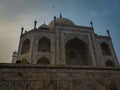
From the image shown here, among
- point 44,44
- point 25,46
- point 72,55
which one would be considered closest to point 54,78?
point 44,44

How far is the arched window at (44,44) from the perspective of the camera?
15547 millimetres

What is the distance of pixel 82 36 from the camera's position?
1642 cm

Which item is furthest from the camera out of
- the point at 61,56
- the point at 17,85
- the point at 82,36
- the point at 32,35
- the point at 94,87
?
the point at 82,36

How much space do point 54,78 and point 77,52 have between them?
9404mm

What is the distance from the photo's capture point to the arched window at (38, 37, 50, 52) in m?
15.5

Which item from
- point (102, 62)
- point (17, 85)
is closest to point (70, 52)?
point (102, 62)

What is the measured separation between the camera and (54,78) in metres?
7.99

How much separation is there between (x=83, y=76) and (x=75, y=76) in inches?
21.3

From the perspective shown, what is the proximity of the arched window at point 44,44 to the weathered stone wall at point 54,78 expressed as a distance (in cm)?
734

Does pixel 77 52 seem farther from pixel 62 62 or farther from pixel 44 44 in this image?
pixel 44 44

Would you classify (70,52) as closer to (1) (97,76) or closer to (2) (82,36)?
(2) (82,36)

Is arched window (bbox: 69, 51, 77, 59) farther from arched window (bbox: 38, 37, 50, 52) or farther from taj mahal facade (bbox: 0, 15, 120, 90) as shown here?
arched window (bbox: 38, 37, 50, 52)

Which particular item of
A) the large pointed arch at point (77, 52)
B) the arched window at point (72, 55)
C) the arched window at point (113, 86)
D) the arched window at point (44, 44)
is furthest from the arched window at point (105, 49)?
the arched window at point (113, 86)

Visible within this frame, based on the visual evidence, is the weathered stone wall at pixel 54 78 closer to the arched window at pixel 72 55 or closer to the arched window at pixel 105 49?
the arched window at pixel 72 55
